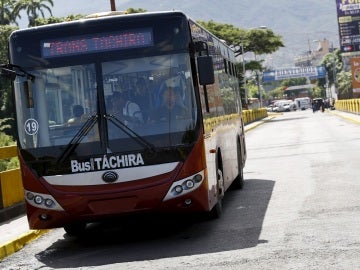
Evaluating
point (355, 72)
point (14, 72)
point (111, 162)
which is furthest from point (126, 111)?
point (355, 72)

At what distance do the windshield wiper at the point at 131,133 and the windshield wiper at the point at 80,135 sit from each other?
170mm

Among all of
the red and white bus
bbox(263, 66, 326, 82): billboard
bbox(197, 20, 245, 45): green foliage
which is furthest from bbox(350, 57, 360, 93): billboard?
the red and white bus

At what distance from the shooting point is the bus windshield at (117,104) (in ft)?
29.9

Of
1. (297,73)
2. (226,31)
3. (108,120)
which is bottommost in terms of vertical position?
(108,120)

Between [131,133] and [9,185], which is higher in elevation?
[131,133]

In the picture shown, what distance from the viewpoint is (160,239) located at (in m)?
9.70

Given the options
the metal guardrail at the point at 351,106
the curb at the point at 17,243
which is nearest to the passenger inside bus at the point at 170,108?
the curb at the point at 17,243

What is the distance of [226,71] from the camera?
13.7 meters

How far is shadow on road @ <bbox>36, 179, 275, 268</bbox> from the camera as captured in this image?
8602 millimetres

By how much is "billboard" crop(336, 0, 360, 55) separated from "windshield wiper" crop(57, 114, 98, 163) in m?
84.3

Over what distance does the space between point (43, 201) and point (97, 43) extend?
6.27 feet

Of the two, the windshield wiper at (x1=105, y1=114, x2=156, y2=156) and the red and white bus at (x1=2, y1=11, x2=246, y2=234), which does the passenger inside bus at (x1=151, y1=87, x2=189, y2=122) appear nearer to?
the red and white bus at (x1=2, y1=11, x2=246, y2=234)

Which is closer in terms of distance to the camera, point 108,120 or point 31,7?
point 108,120

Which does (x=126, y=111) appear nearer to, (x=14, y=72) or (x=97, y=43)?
(x=97, y=43)
